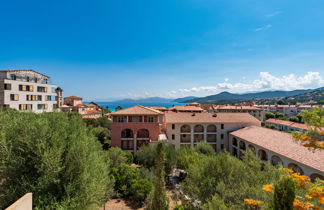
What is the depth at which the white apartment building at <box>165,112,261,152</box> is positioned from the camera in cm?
3572

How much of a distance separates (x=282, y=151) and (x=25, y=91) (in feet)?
177

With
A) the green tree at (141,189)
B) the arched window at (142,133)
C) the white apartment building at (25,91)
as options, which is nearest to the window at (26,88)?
the white apartment building at (25,91)

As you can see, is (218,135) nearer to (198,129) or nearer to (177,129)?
(198,129)

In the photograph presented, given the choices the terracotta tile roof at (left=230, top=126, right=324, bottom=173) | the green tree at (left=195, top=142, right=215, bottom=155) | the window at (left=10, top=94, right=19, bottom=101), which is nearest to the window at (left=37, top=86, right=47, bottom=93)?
the window at (left=10, top=94, right=19, bottom=101)

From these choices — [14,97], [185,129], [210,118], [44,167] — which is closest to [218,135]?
[210,118]

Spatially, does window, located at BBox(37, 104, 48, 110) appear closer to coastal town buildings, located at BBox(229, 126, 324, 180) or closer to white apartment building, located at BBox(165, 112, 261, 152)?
white apartment building, located at BBox(165, 112, 261, 152)

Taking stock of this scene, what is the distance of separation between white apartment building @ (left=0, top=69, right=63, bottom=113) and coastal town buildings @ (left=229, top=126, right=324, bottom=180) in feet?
140

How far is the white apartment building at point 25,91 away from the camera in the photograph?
1330 inches

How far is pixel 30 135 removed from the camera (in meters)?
10.1

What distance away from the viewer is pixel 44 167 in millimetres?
9695

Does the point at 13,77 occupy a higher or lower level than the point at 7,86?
higher

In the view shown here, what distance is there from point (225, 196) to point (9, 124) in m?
17.0

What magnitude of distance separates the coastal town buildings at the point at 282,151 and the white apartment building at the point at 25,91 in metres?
42.7

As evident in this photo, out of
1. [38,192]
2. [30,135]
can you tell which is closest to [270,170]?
[38,192]
